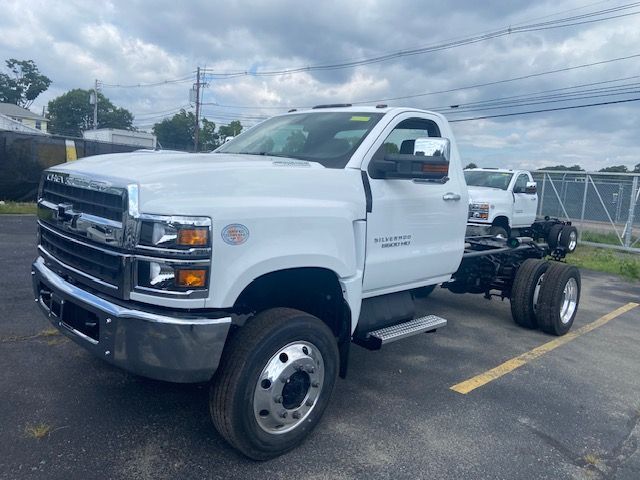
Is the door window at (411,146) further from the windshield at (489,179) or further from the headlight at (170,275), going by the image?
the windshield at (489,179)

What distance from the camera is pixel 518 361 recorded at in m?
5.21

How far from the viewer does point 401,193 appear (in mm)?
4012

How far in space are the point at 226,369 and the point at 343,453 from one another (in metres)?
0.98

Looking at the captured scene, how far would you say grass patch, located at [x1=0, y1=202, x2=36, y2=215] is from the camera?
45.8ft

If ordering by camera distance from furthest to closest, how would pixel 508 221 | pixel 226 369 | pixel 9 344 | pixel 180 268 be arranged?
pixel 508 221
pixel 9 344
pixel 226 369
pixel 180 268

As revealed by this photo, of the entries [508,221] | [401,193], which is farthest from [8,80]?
Answer: [401,193]

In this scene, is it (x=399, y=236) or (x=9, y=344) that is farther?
(x=9, y=344)

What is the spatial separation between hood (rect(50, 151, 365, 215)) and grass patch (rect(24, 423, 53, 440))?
5.23 feet

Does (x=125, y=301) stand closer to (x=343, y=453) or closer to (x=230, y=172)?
(x=230, y=172)

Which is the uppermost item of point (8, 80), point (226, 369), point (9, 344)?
point (8, 80)

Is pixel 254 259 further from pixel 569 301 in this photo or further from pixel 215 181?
pixel 569 301

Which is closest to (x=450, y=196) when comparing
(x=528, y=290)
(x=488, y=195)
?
(x=528, y=290)

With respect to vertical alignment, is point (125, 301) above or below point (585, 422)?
above

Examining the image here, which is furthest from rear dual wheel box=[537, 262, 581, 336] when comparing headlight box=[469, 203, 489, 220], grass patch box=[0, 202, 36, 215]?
grass patch box=[0, 202, 36, 215]
